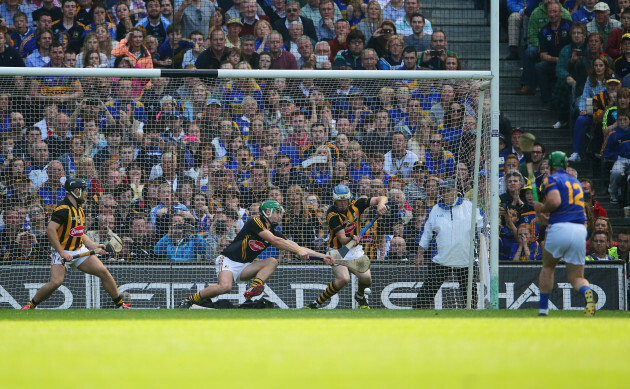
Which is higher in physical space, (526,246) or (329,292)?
(526,246)

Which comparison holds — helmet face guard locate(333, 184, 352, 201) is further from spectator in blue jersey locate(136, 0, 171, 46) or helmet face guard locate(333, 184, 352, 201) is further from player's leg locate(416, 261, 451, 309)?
spectator in blue jersey locate(136, 0, 171, 46)

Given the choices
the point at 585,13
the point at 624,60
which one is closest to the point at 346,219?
the point at 624,60

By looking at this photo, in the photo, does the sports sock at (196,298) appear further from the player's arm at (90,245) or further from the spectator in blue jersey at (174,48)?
the spectator in blue jersey at (174,48)

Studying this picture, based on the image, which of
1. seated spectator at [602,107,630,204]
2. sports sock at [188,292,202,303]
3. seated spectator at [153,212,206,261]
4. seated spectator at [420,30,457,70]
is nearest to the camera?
sports sock at [188,292,202,303]

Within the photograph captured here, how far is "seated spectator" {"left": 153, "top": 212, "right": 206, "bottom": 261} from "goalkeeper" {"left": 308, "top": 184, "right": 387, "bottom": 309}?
2014 millimetres

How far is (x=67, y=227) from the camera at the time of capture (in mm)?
12484

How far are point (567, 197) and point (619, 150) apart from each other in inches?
199

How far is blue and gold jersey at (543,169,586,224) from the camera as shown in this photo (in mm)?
10289

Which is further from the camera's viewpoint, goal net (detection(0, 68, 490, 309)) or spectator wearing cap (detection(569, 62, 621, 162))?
spectator wearing cap (detection(569, 62, 621, 162))

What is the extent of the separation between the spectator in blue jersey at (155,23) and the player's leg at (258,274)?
5685 millimetres

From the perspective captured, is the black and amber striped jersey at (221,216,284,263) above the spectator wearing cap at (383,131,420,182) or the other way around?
the other way around

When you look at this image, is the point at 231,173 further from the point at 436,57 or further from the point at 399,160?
the point at 436,57

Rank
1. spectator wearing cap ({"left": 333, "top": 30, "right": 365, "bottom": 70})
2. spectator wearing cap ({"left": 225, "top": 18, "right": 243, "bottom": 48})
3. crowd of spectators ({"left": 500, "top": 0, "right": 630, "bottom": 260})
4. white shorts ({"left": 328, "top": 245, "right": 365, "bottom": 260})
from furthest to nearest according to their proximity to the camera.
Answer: spectator wearing cap ({"left": 225, "top": 18, "right": 243, "bottom": 48}) → spectator wearing cap ({"left": 333, "top": 30, "right": 365, "bottom": 70}) → crowd of spectators ({"left": 500, "top": 0, "right": 630, "bottom": 260}) → white shorts ({"left": 328, "top": 245, "right": 365, "bottom": 260})

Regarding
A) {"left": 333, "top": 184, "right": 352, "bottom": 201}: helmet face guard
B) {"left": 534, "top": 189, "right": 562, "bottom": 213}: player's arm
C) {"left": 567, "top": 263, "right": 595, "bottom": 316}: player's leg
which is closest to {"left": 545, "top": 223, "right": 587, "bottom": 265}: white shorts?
{"left": 567, "top": 263, "right": 595, "bottom": 316}: player's leg
